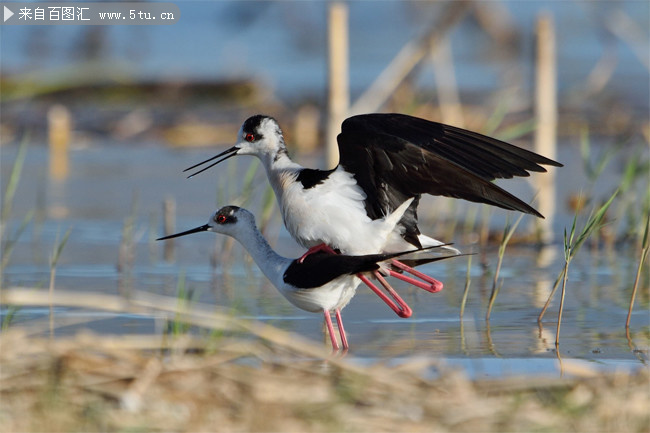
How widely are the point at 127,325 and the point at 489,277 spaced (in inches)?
98.5

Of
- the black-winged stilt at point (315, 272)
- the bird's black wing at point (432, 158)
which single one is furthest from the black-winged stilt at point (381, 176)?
the black-winged stilt at point (315, 272)

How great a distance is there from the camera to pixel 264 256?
5668mm

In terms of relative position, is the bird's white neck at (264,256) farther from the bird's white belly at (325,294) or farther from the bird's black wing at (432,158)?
the bird's black wing at (432,158)

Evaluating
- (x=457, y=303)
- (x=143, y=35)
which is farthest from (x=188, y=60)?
(x=457, y=303)

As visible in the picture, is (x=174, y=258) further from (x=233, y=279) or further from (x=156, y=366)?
(x=156, y=366)

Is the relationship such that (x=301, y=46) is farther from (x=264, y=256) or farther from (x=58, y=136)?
(x=264, y=256)

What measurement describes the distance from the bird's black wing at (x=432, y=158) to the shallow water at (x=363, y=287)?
726 mm

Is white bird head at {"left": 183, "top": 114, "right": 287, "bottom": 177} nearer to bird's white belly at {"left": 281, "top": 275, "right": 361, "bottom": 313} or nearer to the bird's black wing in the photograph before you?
the bird's black wing

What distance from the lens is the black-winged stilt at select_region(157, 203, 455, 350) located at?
17.1ft

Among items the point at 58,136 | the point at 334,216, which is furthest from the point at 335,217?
the point at 58,136

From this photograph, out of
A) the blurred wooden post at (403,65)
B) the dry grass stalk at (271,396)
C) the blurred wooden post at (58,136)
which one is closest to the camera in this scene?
the dry grass stalk at (271,396)

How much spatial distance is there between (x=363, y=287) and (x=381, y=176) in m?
1.64

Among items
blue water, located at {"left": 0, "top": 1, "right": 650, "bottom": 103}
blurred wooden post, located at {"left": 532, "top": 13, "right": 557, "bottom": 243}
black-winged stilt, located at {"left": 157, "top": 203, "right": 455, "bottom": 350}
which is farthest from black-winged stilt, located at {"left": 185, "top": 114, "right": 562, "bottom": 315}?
blue water, located at {"left": 0, "top": 1, "right": 650, "bottom": 103}

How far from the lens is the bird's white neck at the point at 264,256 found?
18.1 ft
